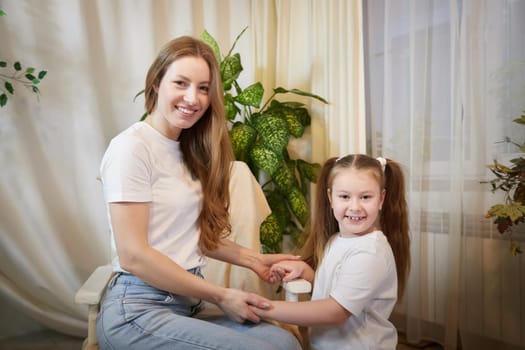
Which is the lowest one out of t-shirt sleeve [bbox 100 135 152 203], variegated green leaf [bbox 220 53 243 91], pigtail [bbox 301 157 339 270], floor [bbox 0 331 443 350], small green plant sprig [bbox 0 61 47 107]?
floor [bbox 0 331 443 350]

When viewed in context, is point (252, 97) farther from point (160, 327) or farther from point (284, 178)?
point (160, 327)

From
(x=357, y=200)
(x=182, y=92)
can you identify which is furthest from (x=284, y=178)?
(x=182, y=92)

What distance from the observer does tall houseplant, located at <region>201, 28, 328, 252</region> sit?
6.20ft

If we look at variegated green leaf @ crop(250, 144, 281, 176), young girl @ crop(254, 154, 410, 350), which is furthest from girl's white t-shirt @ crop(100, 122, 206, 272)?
variegated green leaf @ crop(250, 144, 281, 176)

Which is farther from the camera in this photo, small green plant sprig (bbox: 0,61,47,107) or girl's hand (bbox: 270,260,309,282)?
Result: small green plant sprig (bbox: 0,61,47,107)

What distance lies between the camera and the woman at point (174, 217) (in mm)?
996

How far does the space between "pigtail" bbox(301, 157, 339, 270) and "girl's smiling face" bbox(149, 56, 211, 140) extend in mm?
440

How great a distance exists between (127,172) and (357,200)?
24.4 inches

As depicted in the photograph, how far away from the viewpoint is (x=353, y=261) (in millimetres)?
1098

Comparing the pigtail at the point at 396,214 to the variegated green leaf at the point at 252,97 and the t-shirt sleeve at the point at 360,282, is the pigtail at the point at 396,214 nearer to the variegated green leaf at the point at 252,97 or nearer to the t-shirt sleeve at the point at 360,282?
the t-shirt sleeve at the point at 360,282

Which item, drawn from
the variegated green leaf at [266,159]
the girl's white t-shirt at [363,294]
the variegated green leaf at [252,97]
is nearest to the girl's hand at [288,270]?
the girl's white t-shirt at [363,294]

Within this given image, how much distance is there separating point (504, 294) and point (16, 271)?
2171 millimetres

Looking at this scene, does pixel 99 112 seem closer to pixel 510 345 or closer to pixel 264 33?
pixel 264 33

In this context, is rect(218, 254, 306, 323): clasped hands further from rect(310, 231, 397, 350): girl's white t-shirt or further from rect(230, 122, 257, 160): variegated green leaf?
rect(230, 122, 257, 160): variegated green leaf
